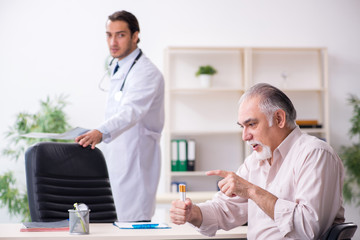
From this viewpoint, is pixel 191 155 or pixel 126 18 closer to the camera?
pixel 126 18

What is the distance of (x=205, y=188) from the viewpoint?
5504 millimetres

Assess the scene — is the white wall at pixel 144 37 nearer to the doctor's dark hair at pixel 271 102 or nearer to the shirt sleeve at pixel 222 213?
the shirt sleeve at pixel 222 213

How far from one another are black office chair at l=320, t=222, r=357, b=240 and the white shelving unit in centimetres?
380

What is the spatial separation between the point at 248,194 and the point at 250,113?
33 cm

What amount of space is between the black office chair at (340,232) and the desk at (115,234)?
1.58 ft

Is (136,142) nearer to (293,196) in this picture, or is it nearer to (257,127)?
(257,127)

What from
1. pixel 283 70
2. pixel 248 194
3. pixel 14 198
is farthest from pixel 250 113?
pixel 283 70

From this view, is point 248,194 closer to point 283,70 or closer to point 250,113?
point 250,113

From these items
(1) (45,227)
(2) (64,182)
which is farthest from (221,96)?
(1) (45,227)

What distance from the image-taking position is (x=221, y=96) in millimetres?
5508

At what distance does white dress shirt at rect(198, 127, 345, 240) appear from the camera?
5.37ft

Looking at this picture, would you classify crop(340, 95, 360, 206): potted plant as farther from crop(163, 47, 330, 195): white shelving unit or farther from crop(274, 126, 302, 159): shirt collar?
crop(274, 126, 302, 159): shirt collar

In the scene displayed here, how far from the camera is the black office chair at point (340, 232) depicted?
1522mm

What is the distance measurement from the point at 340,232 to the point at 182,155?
3.72m
